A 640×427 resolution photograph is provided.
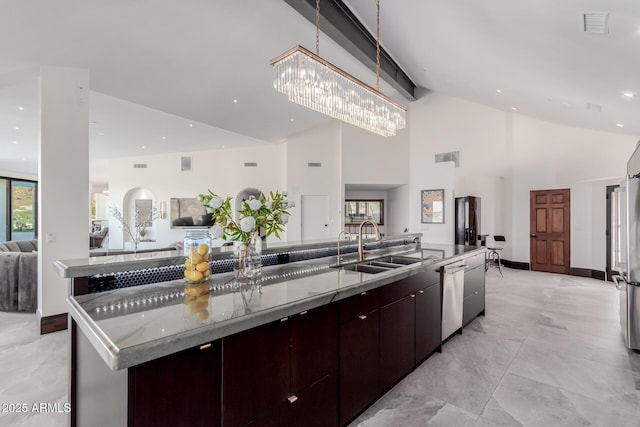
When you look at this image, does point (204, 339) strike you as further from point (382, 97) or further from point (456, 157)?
point (456, 157)

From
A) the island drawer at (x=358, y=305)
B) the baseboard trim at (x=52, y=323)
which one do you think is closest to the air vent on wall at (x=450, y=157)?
the island drawer at (x=358, y=305)

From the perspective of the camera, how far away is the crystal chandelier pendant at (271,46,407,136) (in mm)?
2902

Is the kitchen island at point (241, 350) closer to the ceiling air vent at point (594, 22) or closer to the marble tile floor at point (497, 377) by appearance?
the marble tile floor at point (497, 377)

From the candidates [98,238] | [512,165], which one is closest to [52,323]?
[98,238]

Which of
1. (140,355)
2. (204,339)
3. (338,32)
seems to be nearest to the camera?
(140,355)

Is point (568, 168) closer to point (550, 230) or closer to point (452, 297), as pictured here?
point (550, 230)

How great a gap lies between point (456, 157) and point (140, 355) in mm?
9017

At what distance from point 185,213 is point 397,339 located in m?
9.24

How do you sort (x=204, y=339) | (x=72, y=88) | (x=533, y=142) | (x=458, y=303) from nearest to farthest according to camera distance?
(x=204, y=339)
(x=458, y=303)
(x=72, y=88)
(x=533, y=142)

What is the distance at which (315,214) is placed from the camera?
8805 millimetres

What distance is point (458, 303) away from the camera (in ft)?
11.0

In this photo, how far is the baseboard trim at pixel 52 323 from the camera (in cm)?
369

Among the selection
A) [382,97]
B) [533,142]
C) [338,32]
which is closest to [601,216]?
[533,142]

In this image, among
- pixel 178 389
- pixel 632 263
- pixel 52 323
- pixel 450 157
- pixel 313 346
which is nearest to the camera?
pixel 178 389
